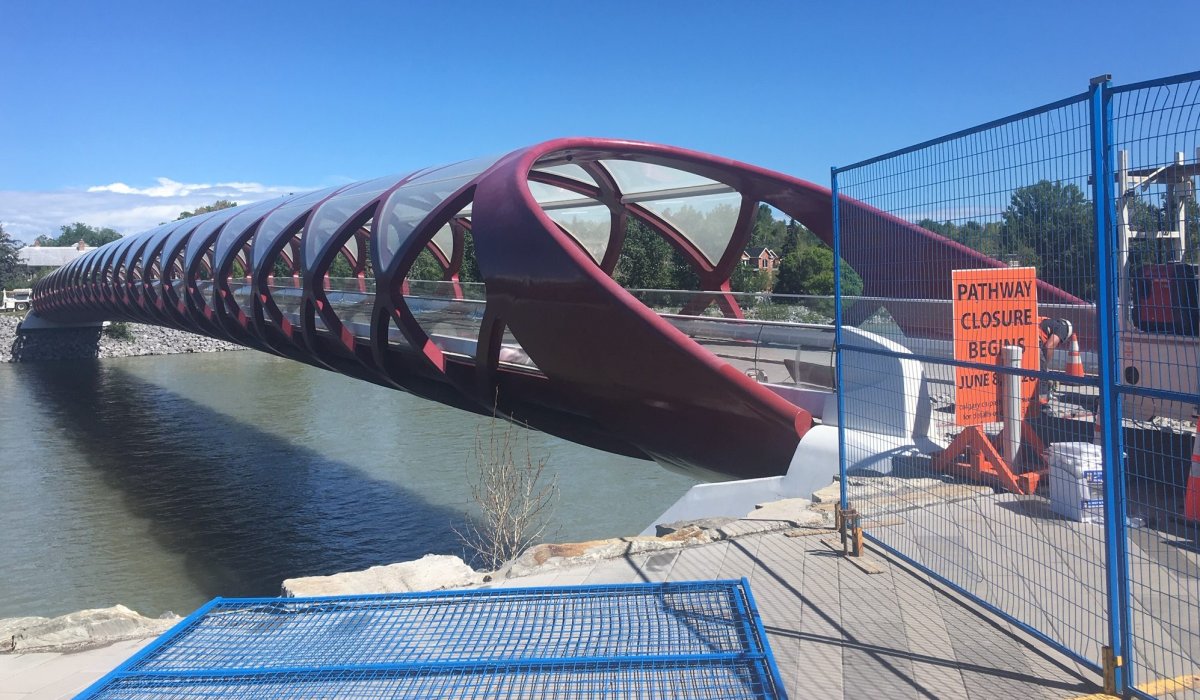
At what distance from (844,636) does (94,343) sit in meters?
50.1

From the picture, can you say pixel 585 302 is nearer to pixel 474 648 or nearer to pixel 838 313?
pixel 838 313

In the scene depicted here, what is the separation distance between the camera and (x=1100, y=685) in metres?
3.23

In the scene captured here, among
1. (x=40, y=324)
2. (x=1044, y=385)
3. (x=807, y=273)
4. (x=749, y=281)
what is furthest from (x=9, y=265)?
(x=1044, y=385)

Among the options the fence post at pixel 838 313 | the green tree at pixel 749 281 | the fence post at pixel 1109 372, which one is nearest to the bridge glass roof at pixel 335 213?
the fence post at pixel 838 313

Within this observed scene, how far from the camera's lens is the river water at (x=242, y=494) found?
1115 cm

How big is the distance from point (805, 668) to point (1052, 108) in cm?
235

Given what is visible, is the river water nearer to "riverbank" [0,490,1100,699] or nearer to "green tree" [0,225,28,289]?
"riverbank" [0,490,1100,699]

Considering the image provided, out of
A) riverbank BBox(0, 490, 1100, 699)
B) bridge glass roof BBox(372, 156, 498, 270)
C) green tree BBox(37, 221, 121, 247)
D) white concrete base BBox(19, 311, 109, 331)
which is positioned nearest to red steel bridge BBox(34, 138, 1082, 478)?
bridge glass roof BBox(372, 156, 498, 270)

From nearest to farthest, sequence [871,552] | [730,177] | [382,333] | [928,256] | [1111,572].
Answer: [1111,572], [871,552], [928,256], [382,333], [730,177]

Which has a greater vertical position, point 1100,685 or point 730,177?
point 730,177

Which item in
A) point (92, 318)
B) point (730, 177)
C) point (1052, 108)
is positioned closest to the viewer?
point (1052, 108)

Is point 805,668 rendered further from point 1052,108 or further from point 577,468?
→ point 577,468

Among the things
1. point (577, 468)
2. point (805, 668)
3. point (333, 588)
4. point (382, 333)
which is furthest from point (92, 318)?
point (805, 668)

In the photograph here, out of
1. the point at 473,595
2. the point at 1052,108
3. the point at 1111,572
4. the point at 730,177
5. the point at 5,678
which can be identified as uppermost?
the point at 730,177
